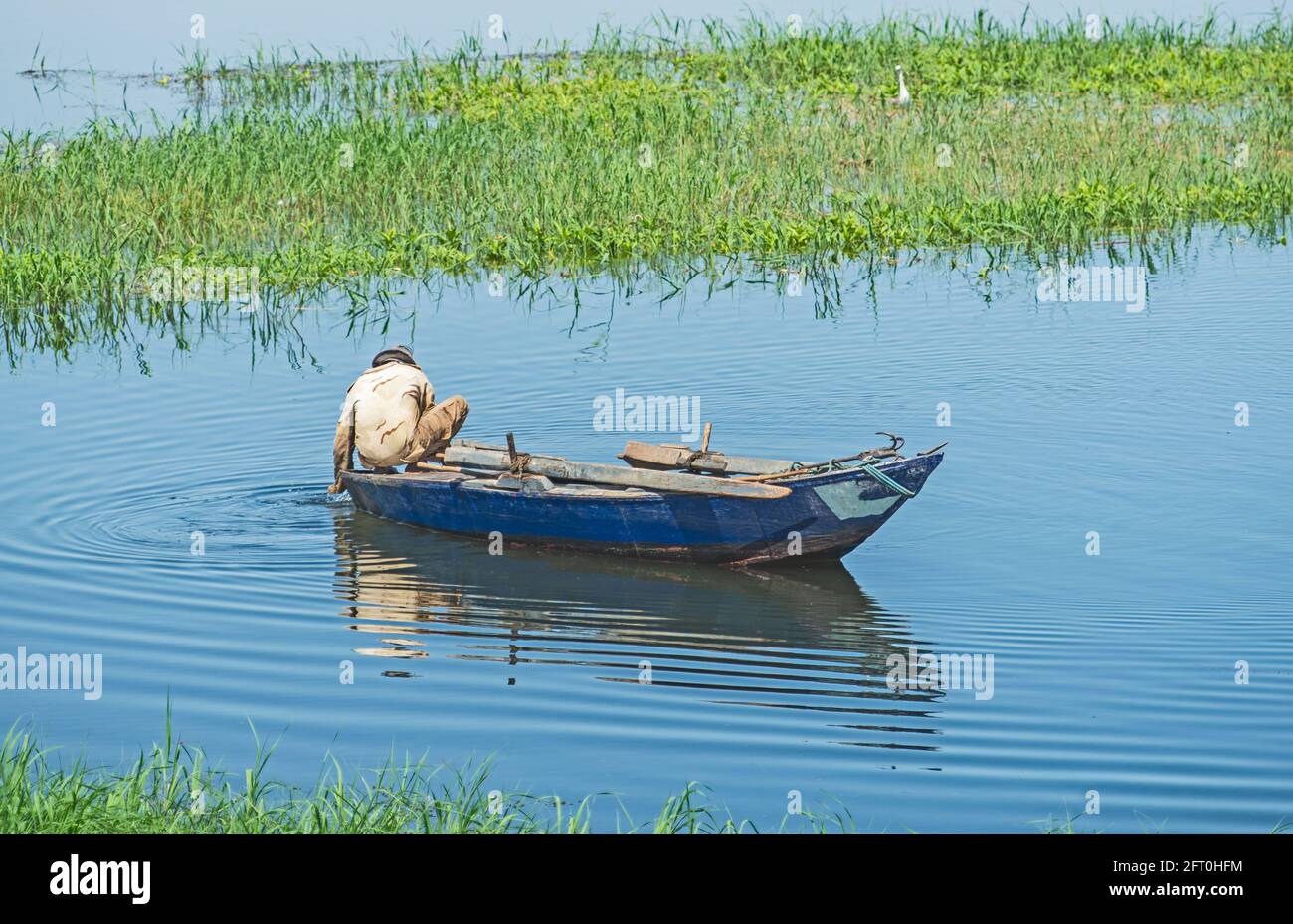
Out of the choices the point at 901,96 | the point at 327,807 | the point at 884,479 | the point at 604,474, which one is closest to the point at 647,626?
the point at 604,474

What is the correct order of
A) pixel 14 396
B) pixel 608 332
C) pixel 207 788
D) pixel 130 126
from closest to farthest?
pixel 207 788 → pixel 14 396 → pixel 608 332 → pixel 130 126

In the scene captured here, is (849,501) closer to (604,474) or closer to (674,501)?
(674,501)

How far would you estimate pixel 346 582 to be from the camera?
9.90 meters

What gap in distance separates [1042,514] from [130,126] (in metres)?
14.6

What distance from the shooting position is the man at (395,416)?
10.8 m

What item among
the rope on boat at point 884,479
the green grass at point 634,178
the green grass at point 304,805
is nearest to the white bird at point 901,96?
the green grass at point 634,178

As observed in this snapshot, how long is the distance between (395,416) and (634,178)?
8.18 m

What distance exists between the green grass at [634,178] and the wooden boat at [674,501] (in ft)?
21.3

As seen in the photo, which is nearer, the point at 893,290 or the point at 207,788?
the point at 207,788

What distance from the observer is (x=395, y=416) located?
1078 centimetres

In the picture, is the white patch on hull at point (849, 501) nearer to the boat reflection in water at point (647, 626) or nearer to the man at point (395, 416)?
the boat reflection in water at point (647, 626)

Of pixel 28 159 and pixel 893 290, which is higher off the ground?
pixel 28 159
